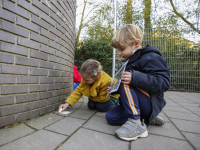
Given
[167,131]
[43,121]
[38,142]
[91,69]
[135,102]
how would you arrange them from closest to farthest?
[38,142]
[135,102]
[167,131]
[43,121]
[91,69]

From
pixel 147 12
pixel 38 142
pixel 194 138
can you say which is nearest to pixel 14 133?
pixel 38 142

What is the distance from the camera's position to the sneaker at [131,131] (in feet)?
3.68

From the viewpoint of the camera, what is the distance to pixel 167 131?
1.36 m

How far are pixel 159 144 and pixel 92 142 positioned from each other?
0.58 meters

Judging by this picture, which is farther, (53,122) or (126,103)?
(53,122)

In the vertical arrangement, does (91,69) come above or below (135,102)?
above

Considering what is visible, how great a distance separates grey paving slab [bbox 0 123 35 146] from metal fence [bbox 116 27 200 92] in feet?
18.2

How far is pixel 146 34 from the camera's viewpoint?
5551 mm

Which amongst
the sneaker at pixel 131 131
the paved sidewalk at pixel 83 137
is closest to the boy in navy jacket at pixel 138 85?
the sneaker at pixel 131 131

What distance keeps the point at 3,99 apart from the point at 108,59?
5516 mm

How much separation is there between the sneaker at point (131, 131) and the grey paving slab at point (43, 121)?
0.80 metres

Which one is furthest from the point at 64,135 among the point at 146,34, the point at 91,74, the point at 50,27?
the point at 146,34

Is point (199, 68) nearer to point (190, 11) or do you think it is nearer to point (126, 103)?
point (190, 11)

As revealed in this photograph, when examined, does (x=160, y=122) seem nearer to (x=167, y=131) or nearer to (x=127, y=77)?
(x=167, y=131)
